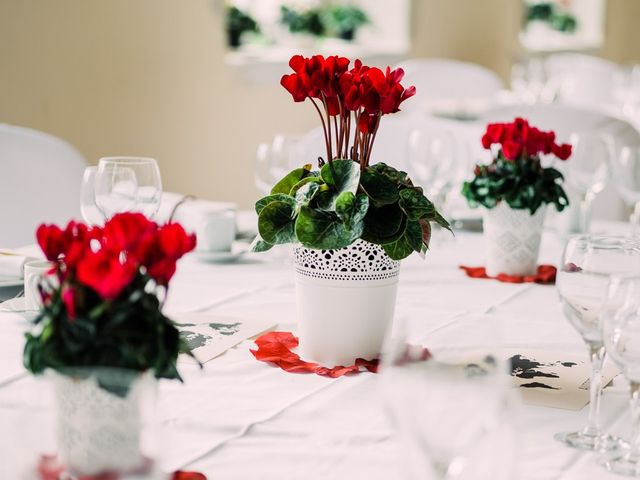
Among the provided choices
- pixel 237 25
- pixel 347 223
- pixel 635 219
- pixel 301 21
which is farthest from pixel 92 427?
pixel 301 21

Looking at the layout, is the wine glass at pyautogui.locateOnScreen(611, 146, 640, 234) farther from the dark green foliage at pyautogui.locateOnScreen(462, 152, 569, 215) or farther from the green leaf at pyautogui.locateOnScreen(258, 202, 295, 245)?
the green leaf at pyautogui.locateOnScreen(258, 202, 295, 245)

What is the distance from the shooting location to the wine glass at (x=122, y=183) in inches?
50.6

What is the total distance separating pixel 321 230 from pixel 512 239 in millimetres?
567

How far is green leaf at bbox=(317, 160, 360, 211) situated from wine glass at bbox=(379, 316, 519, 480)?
0.39 meters

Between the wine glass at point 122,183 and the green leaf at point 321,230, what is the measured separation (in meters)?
0.36

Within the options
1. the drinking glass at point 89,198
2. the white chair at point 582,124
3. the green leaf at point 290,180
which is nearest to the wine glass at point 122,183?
the drinking glass at point 89,198

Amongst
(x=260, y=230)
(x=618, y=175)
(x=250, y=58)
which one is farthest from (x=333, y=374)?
(x=250, y=58)

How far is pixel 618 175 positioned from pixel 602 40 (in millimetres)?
6898

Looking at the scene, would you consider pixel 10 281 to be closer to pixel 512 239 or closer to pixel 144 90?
pixel 512 239

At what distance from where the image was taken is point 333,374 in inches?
39.9

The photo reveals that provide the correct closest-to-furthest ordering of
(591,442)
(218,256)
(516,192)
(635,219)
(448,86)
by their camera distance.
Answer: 1. (591,442)
2. (516,192)
3. (218,256)
4. (635,219)
5. (448,86)

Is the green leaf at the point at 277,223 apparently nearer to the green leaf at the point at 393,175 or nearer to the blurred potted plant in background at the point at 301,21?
the green leaf at the point at 393,175

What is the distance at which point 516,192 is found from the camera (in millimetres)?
1447

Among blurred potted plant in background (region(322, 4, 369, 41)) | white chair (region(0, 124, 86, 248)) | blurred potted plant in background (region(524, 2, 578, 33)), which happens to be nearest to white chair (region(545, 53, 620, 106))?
blurred potted plant in background (region(524, 2, 578, 33))
